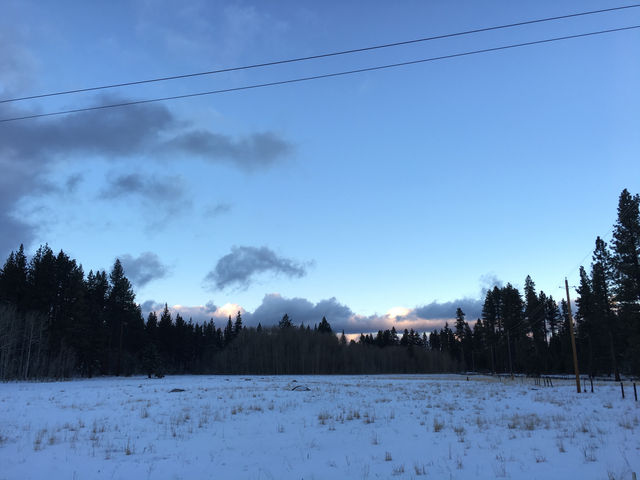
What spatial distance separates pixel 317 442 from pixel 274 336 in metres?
105

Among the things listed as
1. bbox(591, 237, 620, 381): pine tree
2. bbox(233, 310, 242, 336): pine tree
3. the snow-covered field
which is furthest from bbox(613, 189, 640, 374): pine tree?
bbox(233, 310, 242, 336): pine tree

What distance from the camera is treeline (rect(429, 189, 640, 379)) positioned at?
4534cm

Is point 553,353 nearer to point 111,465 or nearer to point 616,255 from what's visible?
point 616,255

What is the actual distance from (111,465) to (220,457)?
2.77 m

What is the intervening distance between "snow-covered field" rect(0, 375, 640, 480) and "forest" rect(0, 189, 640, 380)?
3830cm

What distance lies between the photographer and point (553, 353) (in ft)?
321

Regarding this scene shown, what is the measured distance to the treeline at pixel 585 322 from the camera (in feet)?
149

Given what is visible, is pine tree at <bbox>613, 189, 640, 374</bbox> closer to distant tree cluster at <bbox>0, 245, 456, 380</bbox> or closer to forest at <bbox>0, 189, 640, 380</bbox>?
forest at <bbox>0, 189, 640, 380</bbox>

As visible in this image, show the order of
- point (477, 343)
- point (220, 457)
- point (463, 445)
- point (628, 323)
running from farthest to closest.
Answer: point (477, 343)
point (628, 323)
point (463, 445)
point (220, 457)

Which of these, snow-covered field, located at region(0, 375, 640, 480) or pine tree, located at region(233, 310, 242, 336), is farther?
pine tree, located at region(233, 310, 242, 336)

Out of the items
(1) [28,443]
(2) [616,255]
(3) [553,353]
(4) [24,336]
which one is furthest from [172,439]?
(3) [553,353]

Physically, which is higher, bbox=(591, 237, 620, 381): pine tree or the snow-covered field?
bbox=(591, 237, 620, 381): pine tree

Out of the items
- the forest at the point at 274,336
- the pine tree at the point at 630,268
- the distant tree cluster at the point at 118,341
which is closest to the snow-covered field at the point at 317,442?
the pine tree at the point at 630,268

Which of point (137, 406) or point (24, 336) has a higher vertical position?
point (24, 336)
